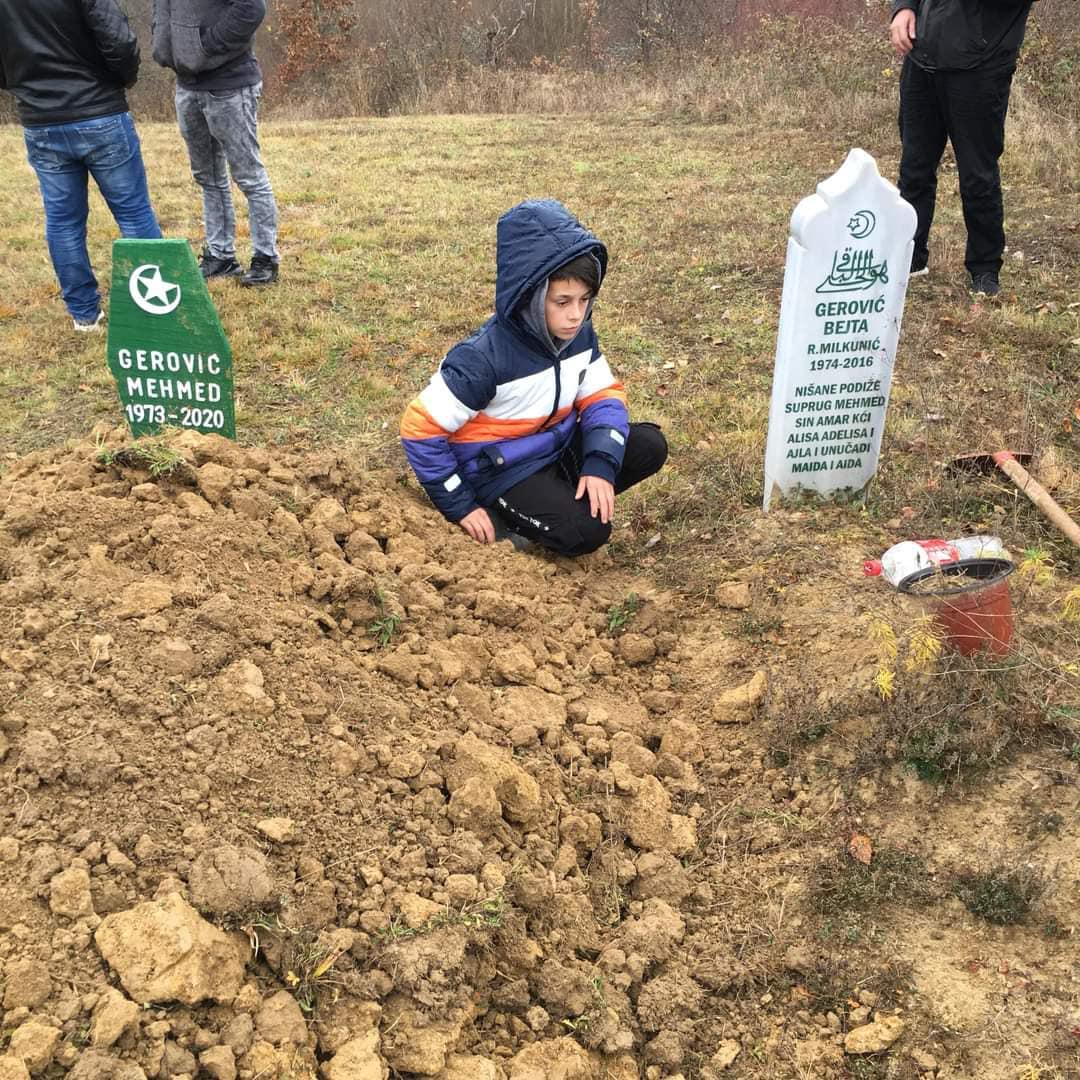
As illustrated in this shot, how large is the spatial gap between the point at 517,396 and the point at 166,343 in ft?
4.45

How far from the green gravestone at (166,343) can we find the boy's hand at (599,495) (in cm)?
142

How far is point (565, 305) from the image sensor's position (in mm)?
3490

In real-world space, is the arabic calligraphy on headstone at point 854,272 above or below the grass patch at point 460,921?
above

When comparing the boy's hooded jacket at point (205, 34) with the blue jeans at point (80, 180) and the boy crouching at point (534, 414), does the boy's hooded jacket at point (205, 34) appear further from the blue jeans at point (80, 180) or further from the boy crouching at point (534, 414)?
the boy crouching at point (534, 414)

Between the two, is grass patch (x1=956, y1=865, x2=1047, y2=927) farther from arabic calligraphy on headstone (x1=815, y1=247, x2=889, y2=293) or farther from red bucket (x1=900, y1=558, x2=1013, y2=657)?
arabic calligraphy on headstone (x1=815, y1=247, x2=889, y2=293)

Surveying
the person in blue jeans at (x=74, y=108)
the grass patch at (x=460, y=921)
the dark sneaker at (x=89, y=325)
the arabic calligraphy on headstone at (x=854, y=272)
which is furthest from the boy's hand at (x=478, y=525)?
the dark sneaker at (x=89, y=325)

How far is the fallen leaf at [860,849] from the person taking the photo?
2.49 m

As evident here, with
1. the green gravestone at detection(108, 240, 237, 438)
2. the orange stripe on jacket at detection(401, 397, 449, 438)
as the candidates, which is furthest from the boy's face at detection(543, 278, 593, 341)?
the green gravestone at detection(108, 240, 237, 438)

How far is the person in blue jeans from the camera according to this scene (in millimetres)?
5484

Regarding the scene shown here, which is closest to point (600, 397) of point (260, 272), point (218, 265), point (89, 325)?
point (89, 325)

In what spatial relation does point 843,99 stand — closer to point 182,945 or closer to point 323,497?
point 323,497

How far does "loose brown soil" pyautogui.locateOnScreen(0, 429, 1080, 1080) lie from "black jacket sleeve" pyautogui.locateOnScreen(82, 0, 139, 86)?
337 centimetres

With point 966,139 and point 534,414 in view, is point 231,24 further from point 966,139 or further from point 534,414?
point 966,139

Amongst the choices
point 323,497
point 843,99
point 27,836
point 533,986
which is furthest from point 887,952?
point 843,99
